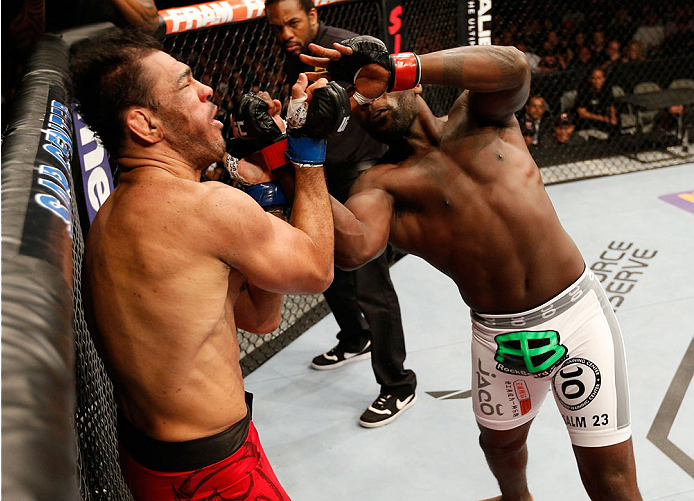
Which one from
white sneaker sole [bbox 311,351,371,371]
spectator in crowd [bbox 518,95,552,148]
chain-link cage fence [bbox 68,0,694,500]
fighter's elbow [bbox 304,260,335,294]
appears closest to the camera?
fighter's elbow [bbox 304,260,335,294]

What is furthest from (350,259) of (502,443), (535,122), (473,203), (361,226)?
(535,122)

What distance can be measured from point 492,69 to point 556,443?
4.58 feet

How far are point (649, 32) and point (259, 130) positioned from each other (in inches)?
248

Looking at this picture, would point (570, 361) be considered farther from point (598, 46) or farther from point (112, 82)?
point (598, 46)

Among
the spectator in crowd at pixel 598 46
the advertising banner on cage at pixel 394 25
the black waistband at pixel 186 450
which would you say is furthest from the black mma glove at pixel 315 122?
the spectator in crowd at pixel 598 46

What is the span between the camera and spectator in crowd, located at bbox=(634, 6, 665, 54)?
6.50m

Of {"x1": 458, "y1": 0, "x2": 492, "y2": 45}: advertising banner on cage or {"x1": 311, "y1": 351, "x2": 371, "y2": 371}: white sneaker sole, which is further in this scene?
{"x1": 458, "y1": 0, "x2": 492, "y2": 45}: advertising banner on cage

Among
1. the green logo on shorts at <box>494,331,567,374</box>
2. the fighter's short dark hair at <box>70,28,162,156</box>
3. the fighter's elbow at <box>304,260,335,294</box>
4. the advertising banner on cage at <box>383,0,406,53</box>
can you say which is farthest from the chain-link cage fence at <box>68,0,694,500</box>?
the fighter's elbow at <box>304,260,335,294</box>

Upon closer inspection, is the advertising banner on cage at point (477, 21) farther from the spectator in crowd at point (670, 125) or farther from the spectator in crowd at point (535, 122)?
the spectator in crowd at point (670, 125)

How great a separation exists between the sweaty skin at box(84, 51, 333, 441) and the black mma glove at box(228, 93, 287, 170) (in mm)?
115

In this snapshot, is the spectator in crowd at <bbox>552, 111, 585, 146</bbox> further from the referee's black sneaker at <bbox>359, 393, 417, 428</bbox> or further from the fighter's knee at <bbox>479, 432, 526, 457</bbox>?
the fighter's knee at <bbox>479, 432, 526, 457</bbox>

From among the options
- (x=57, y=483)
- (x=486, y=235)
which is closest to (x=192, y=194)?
(x=57, y=483)

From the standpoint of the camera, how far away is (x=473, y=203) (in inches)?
67.8

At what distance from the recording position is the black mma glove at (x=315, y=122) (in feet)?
4.16
